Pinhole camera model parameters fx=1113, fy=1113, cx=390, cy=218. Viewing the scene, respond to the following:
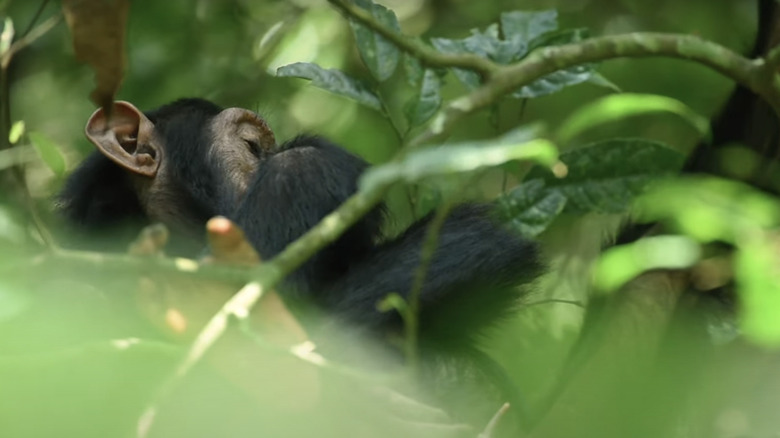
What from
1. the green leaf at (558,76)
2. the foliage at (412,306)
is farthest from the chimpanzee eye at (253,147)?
the green leaf at (558,76)

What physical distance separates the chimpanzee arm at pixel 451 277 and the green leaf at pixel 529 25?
0.41 meters

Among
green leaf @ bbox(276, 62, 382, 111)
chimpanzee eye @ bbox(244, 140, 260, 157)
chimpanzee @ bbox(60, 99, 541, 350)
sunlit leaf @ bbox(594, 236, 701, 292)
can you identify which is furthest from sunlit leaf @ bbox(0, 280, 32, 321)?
chimpanzee eye @ bbox(244, 140, 260, 157)

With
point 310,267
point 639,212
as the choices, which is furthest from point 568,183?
point 310,267

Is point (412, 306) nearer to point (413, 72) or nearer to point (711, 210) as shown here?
point (711, 210)

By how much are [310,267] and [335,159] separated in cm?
26

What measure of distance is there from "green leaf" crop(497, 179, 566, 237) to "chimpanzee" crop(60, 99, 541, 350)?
1.80ft

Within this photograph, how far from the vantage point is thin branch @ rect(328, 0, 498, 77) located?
156 cm

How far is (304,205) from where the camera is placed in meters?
2.26

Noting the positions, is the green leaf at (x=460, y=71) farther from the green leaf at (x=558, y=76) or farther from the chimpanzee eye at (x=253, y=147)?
the chimpanzee eye at (x=253, y=147)

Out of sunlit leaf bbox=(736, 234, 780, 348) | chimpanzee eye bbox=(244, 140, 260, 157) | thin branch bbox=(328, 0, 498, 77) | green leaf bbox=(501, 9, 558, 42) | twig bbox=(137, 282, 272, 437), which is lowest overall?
chimpanzee eye bbox=(244, 140, 260, 157)

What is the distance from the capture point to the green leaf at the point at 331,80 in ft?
6.59

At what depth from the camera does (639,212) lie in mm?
2203

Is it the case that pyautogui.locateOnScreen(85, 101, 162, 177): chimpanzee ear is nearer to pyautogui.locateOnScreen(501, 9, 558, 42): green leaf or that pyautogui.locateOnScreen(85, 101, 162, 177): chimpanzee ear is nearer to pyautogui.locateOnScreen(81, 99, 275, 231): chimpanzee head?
pyautogui.locateOnScreen(81, 99, 275, 231): chimpanzee head

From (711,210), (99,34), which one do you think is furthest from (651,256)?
(99,34)
